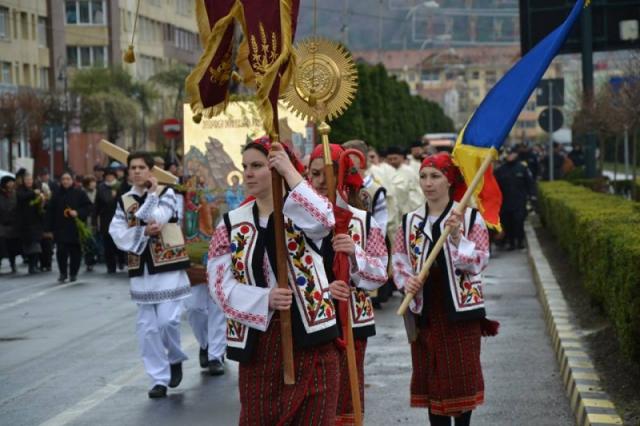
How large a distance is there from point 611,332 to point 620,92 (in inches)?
541

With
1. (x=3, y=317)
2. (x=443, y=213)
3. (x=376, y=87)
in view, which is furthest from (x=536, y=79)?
(x=376, y=87)

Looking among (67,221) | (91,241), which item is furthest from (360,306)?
(91,241)

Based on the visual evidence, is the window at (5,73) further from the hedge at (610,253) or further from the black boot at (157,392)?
the black boot at (157,392)

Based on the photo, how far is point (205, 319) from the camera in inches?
477

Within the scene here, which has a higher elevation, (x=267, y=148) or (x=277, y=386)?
(x=267, y=148)

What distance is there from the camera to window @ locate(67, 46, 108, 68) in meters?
77.6

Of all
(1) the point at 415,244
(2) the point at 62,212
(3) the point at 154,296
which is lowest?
(3) the point at 154,296

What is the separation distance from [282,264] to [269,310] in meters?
0.22

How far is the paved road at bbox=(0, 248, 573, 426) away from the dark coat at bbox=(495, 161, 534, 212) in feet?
27.5

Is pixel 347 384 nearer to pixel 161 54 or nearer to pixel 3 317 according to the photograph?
pixel 3 317

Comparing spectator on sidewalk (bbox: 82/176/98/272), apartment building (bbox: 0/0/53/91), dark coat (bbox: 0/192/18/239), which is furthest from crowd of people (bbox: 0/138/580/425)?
apartment building (bbox: 0/0/53/91)

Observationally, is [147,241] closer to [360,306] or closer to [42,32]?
[360,306]

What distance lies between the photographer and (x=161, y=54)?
3342 inches

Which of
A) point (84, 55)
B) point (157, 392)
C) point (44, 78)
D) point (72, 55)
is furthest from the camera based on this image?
point (72, 55)
